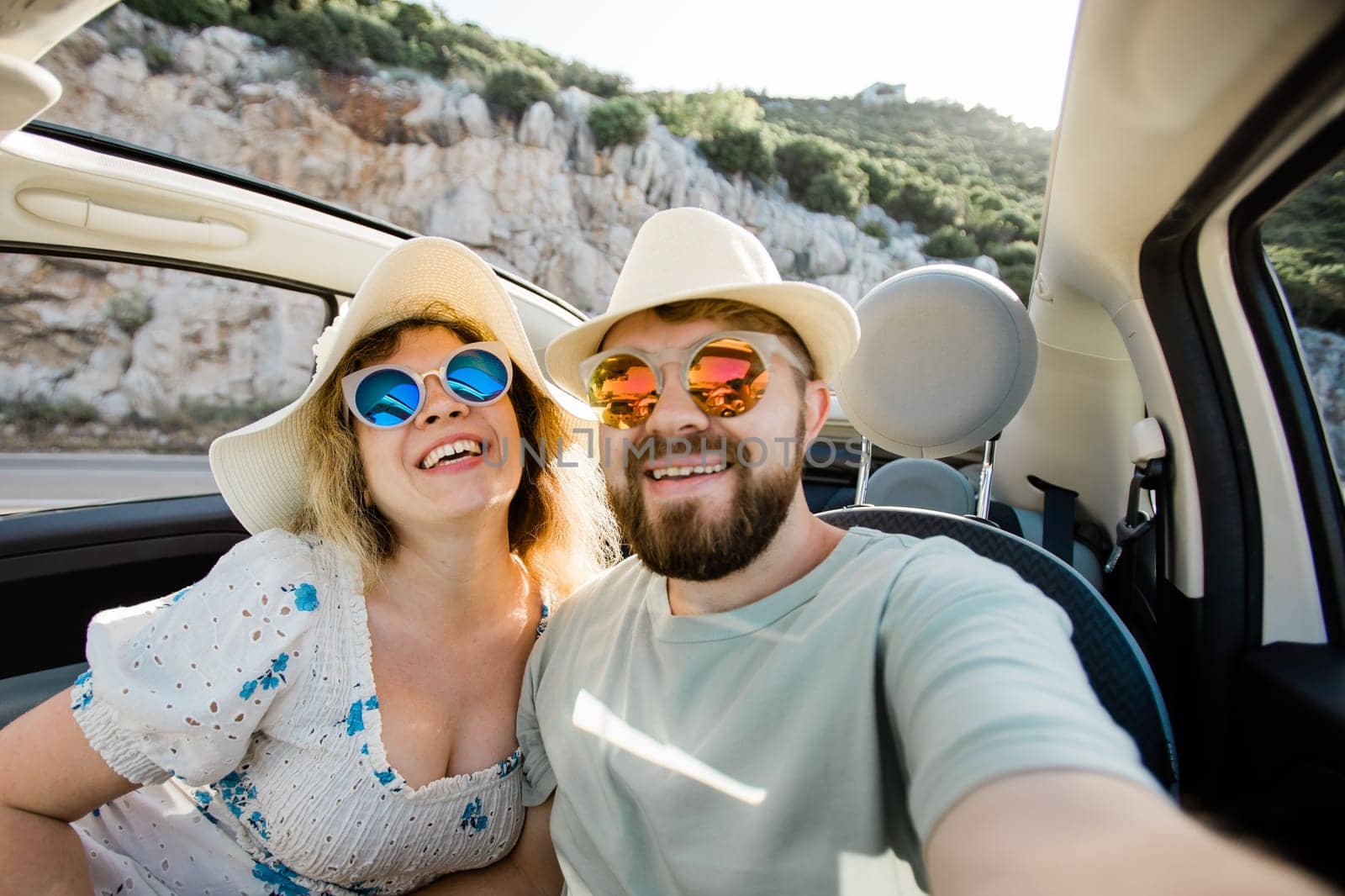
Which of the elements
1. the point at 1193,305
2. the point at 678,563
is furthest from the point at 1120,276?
the point at 678,563

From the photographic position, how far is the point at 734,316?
1595 millimetres

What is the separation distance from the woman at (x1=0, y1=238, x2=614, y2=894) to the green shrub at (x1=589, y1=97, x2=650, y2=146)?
22407 mm

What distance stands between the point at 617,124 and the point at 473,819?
2336 centimetres

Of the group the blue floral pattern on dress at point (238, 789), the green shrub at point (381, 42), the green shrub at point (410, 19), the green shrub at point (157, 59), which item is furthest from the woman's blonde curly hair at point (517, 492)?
the green shrub at point (410, 19)

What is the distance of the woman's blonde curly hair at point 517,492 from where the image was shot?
1789 mm

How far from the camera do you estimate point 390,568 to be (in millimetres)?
1824

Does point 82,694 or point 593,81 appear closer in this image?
point 82,694

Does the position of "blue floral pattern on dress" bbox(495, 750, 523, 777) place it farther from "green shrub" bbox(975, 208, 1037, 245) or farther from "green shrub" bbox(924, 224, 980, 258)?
"green shrub" bbox(924, 224, 980, 258)

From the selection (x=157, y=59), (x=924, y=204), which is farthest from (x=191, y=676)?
(x=924, y=204)

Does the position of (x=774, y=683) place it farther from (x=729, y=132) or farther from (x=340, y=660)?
(x=729, y=132)

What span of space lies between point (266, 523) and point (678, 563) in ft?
3.80

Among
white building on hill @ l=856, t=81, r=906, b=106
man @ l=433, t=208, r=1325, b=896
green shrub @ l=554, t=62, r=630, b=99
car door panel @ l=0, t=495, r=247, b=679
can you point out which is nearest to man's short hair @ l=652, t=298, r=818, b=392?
man @ l=433, t=208, r=1325, b=896

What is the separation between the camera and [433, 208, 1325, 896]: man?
772mm

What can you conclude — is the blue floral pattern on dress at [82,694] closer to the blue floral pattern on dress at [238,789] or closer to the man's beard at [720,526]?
the blue floral pattern on dress at [238,789]
